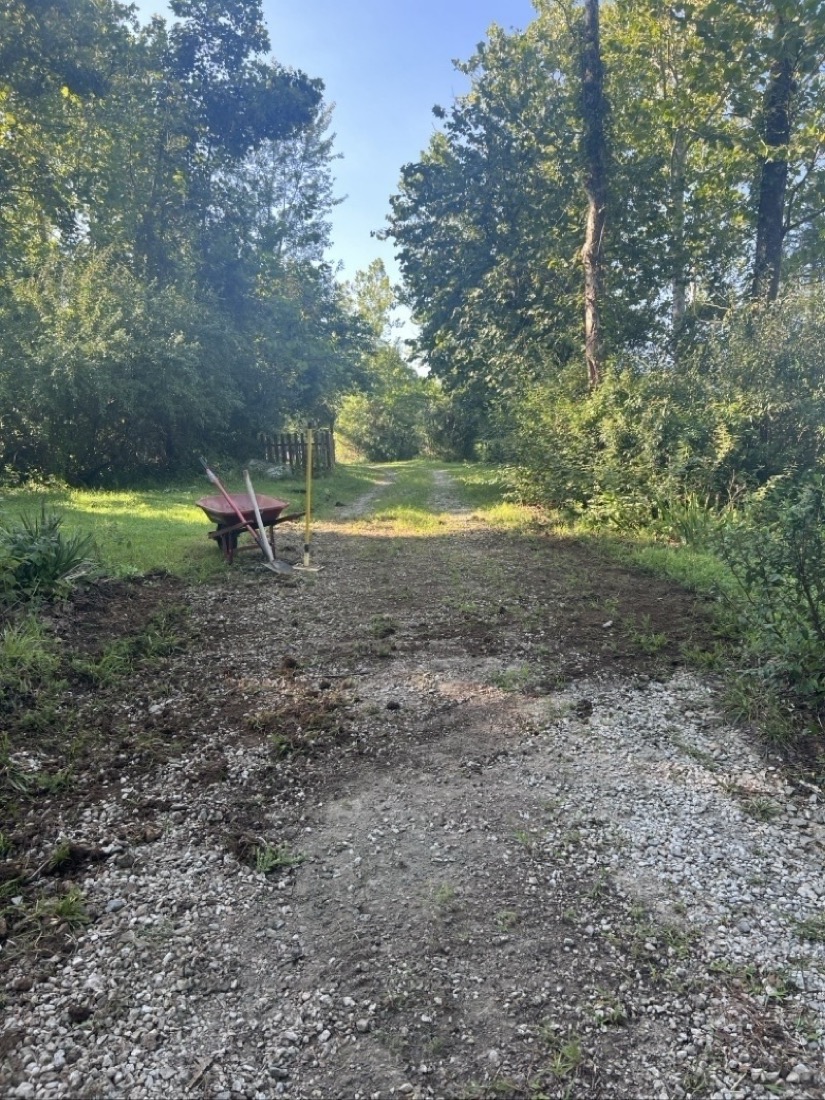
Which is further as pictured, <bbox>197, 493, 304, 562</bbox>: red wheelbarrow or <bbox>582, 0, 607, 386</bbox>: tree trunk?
<bbox>582, 0, 607, 386</bbox>: tree trunk

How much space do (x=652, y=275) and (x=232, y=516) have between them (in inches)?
568

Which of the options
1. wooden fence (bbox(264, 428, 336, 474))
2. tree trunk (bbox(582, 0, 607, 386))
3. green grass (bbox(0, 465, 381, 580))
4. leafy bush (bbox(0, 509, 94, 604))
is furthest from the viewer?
wooden fence (bbox(264, 428, 336, 474))

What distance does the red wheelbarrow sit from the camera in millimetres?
7555

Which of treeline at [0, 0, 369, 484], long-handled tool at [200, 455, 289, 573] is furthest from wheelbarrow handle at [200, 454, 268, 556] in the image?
treeline at [0, 0, 369, 484]

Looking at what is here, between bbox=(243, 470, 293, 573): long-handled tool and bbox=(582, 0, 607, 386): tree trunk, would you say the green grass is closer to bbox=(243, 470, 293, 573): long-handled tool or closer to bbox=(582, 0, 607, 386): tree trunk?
bbox=(243, 470, 293, 573): long-handled tool

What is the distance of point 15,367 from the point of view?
1326 cm

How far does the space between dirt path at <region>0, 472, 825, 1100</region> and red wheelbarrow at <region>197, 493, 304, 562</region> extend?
288 cm

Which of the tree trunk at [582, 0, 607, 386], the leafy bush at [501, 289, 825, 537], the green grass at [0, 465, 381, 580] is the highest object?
the tree trunk at [582, 0, 607, 386]

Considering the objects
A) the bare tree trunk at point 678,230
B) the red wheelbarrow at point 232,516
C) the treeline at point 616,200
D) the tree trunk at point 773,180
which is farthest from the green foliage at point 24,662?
the bare tree trunk at point 678,230

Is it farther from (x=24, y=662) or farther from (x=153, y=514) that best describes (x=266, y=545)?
(x=153, y=514)

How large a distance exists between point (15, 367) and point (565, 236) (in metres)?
14.0

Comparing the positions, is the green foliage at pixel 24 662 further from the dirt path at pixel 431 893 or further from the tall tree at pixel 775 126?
the tall tree at pixel 775 126

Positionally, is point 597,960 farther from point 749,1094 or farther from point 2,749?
point 2,749

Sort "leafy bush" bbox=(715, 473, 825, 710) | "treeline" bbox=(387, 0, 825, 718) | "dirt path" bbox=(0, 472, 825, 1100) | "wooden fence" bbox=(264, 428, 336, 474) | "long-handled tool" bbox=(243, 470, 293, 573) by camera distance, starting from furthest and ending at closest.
A: 1. "wooden fence" bbox=(264, 428, 336, 474)
2. "treeline" bbox=(387, 0, 825, 718)
3. "long-handled tool" bbox=(243, 470, 293, 573)
4. "leafy bush" bbox=(715, 473, 825, 710)
5. "dirt path" bbox=(0, 472, 825, 1100)
